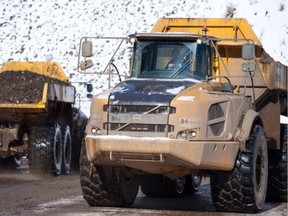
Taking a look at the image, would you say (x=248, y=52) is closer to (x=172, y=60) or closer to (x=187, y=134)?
(x=172, y=60)

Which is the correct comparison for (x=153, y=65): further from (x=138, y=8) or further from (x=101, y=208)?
(x=138, y=8)

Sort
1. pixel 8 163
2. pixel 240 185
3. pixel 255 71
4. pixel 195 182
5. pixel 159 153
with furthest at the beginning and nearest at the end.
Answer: pixel 8 163 < pixel 195 182 < pixel 255 71 < pixel 240 185 < pixel 159 153

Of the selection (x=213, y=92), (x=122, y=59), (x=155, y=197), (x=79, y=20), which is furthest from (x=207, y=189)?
(x=79, y=20)

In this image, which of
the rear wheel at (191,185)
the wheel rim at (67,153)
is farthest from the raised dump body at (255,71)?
the wheel rim at (67,153)

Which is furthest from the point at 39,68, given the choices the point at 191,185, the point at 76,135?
the point at 191,185

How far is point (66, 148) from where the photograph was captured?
727 inches

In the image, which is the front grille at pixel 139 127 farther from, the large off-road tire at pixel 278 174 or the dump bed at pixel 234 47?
the large off-road tire at pixel 278 174

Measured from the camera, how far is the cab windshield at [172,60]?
11.2 metres

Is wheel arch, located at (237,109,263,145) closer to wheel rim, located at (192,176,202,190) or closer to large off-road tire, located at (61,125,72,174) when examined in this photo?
wheel rim, located at (192,176,202,190)

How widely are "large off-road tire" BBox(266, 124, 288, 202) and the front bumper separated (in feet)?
6.73

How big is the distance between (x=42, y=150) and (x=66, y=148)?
6.43 feet

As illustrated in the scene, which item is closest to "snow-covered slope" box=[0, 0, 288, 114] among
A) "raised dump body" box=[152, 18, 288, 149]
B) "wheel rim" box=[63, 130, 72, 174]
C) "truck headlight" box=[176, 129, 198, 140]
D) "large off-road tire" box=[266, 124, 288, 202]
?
"wheel rim" box=[63, 130, 72, 174]

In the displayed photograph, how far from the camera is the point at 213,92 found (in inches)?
419

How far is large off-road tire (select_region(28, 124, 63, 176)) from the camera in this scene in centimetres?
1648
